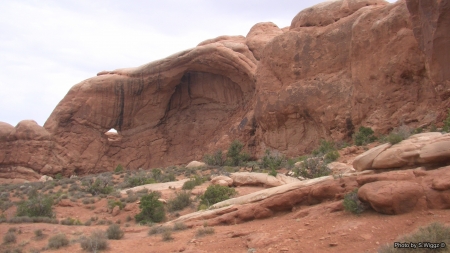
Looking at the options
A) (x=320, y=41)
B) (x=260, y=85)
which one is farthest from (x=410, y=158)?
(x=260, y=85)

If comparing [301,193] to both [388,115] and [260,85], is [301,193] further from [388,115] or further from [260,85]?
[260,85]

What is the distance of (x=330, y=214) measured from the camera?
8023 millimetres

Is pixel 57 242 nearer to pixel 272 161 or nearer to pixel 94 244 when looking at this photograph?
pixel 94 244

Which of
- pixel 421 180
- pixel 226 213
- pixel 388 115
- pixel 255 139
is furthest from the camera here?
pixel 255 139

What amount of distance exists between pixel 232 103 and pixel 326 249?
88.6ft

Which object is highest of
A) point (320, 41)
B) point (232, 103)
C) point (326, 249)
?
point (320, 41)

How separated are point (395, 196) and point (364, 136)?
40.7 feet

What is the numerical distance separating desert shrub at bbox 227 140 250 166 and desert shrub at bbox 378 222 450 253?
2018 cm

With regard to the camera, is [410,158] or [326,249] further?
[410,158]

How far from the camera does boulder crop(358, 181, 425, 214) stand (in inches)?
273

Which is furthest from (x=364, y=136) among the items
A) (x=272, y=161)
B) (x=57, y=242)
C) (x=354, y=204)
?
(x=57, y=242)

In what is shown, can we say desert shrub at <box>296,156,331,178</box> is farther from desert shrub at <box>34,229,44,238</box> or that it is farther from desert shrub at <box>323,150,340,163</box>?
desert shrub at <box>34,229,44,238</box>

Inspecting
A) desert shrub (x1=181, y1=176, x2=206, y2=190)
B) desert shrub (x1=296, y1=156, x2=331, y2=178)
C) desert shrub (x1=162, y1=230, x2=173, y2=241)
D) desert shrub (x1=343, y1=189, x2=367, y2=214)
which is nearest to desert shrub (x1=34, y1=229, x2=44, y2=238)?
desert shrub (x1=162, y1=230, x2=173, y2=241)

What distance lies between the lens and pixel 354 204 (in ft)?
25.1
